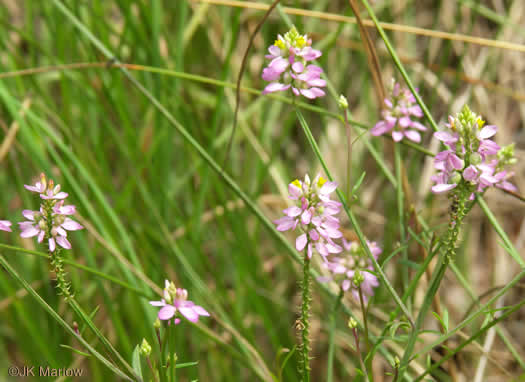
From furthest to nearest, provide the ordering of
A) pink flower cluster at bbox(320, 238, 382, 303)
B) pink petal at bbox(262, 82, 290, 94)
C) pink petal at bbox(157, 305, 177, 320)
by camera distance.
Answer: pink flower cluster at bbox(320, 238, 382, 303) < pink petal at bbox(262, 82, 290, 94) < pink petal at bbox(157, 305, 177, 320)

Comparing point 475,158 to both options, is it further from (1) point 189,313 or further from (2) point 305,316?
(1) point 189,313

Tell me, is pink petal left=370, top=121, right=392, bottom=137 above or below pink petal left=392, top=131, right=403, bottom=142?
above

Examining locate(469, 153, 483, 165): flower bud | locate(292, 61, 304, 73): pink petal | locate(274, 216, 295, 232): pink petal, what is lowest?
locate(274, 216, 295, 232): pink petal

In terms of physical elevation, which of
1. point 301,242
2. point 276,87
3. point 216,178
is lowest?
point 301,242

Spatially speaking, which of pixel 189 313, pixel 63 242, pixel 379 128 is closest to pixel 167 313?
pixel 189 313

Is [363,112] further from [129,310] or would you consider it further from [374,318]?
[129,310]

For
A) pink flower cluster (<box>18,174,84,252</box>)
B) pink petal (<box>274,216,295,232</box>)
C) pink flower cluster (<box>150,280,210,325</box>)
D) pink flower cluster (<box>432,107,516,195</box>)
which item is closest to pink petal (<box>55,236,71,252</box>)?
pink flower cluster (<box>18,174,84,252</box>)

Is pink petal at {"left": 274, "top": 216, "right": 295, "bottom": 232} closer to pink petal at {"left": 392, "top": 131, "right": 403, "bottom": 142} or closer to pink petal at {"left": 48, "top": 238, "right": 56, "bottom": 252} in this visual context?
pink petal at {"left": 48, "top": 238, "right": 56, "bottom": 252}

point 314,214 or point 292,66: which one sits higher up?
point 292,66
